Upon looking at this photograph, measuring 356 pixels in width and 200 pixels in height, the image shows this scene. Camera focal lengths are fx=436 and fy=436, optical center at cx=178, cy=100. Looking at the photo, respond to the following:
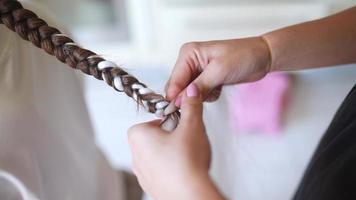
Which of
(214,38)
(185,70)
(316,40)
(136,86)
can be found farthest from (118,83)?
(214,38)

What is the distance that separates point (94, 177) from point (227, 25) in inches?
35.2

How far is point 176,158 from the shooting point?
0.44 metres

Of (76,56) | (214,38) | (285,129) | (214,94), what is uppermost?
(76,56)

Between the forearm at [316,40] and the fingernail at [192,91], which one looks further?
the forearm at [316,40]

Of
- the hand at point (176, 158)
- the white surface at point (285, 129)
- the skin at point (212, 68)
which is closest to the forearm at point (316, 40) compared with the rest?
the skin at point (212, 68)

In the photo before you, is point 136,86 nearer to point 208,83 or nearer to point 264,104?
point 208,83

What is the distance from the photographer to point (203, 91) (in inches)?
22.8

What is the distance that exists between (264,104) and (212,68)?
95 centimetres

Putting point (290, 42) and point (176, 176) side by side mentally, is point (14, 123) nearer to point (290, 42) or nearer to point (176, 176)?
point (176, 176)

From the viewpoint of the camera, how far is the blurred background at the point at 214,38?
1.39 metres

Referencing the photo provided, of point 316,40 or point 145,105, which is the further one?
point 316,40

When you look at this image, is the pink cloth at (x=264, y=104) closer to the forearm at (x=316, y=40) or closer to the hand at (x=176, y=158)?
the forearm at (x=316, y=40)

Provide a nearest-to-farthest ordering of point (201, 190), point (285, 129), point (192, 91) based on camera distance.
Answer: point (201, 190) → point (192, 91) → point (285, 129)

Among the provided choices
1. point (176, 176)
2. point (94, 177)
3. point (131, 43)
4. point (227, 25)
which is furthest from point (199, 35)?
point (176, 176)
